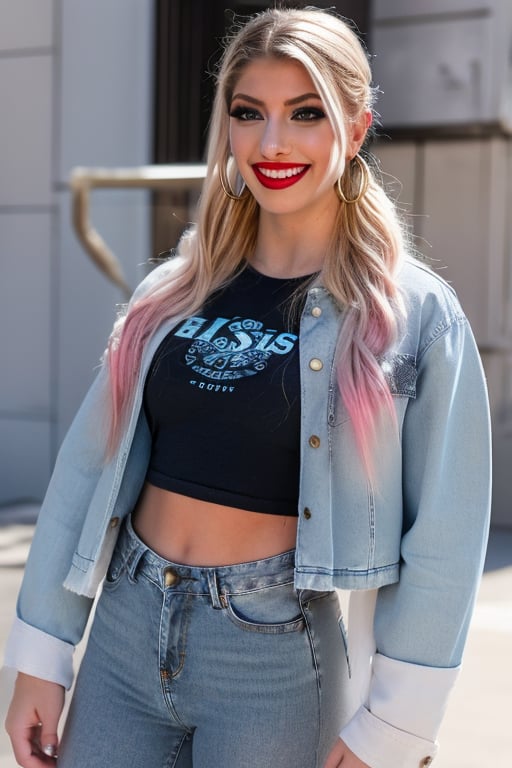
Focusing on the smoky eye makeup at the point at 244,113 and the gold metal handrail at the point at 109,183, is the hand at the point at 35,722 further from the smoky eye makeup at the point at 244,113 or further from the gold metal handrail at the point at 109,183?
the gold metal handrail at the point at 109,183

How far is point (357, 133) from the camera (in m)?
2.12

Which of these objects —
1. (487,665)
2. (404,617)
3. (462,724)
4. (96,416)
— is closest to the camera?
(404,617)

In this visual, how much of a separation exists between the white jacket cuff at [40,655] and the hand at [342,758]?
1.84 ft

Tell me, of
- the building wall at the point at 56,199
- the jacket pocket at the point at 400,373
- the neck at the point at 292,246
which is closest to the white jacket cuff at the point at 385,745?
the jacket pocket at the point at 400,373

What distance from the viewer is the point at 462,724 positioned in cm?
370

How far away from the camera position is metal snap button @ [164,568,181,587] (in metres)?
1.94

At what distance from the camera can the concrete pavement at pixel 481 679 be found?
3.46 metres

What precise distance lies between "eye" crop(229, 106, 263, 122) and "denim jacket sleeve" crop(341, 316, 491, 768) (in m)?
0.61

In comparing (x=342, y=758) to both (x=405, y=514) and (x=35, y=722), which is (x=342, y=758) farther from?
(x=35, y=722)

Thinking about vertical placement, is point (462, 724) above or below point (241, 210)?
below

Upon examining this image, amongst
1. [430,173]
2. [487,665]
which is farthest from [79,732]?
[430,173]

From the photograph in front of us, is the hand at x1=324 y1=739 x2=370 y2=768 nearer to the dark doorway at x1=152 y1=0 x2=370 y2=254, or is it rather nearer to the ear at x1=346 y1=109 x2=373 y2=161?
the ear at x1=346 y1=109 x2=373 y2=161

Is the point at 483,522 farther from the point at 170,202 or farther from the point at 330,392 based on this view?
the point at 170,202

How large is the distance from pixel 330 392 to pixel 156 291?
50 centimetres
